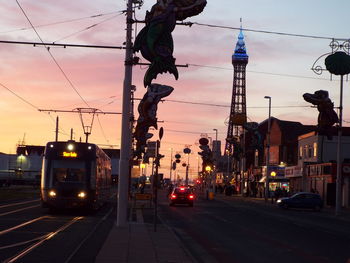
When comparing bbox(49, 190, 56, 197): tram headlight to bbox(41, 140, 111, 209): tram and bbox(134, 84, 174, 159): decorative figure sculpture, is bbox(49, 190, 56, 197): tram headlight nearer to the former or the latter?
bbox(41, 140, 111, 209): tram

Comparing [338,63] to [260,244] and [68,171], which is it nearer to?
A: [68,171]

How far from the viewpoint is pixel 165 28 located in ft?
64.6

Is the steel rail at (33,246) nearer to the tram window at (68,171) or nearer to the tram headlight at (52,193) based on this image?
the tram headlight at (52,193)

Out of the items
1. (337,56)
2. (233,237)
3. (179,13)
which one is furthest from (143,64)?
(337,56)

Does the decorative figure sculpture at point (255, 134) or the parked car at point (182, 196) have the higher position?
the decorative figure sculpture at point (255, 134)

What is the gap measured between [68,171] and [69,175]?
0.19m

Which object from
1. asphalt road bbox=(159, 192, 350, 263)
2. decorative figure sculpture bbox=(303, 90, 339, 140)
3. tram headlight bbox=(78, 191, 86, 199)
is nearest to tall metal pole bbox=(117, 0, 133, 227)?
asphalt road bbox=(159, 192, 350, 263)

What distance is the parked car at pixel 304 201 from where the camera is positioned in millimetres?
50938

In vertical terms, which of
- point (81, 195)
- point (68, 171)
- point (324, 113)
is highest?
point (324, 113)

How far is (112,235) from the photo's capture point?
62.8ft

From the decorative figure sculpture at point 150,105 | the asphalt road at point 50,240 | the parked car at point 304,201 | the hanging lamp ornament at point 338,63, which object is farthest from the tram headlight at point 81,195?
the parked car at point 304,201

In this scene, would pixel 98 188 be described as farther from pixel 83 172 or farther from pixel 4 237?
pixel 4 237

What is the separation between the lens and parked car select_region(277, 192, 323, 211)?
50938 millimetres

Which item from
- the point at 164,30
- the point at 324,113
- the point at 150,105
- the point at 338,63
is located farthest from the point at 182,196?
the point at 164,30
